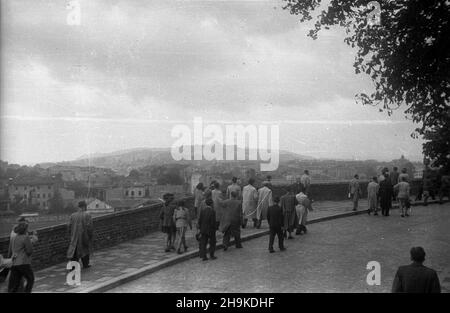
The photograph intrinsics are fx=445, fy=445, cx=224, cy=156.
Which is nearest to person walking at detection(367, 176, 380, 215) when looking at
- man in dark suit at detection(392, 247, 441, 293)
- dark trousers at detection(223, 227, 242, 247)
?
dark trousers at detection(223, 227, 242, 247)

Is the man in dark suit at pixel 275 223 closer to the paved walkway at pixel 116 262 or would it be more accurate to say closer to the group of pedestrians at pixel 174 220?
the paved walkway at pixel 116 262

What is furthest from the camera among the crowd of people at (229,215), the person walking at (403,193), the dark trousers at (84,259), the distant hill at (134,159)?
the distant hill at (134,159)

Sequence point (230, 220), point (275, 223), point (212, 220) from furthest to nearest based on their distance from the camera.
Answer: point (230, 220) < point (275, 223) < point (212, 220)

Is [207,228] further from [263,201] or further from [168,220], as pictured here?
[263,201]

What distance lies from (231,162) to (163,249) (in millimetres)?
13081

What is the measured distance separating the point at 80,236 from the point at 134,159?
19962 mm

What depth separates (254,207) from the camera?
53.0 ft

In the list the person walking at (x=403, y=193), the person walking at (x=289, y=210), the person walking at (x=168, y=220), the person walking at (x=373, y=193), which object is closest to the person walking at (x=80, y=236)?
the person walking at (x=168, y=220)

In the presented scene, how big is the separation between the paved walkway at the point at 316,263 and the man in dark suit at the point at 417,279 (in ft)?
9.80

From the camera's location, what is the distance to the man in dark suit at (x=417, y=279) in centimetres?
607

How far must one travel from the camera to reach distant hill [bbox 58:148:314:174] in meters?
25.8

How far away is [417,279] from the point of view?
6.09m

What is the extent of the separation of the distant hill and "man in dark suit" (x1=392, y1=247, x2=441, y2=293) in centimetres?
1823

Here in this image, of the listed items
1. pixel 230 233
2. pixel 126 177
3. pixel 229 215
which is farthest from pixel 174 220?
pixel 126 177
